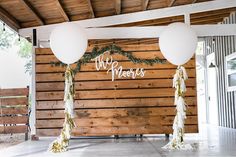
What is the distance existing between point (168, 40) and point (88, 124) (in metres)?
3.15

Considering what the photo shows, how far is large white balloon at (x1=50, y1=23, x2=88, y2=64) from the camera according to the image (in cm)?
497

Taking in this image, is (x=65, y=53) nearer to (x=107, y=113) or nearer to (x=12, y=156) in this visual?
(x=12, y=156)

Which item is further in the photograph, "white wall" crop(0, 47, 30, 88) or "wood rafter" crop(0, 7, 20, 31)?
"white wall" crop(0, 47, 30, 88)

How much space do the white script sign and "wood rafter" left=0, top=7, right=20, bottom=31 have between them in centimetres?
207

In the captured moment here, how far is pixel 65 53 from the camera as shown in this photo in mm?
5043

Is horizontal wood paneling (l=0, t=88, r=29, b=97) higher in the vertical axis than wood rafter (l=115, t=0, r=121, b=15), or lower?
lower

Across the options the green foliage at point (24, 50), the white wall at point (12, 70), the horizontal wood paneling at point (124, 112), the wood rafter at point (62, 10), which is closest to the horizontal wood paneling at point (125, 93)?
the horizontal wood paneling at point (124, 112)

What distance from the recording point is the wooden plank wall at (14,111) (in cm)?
766

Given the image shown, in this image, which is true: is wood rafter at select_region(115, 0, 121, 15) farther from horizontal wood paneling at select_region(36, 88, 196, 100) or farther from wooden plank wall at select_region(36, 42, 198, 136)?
horizontal wood paneling at select_region(36, 88, 196, 100)

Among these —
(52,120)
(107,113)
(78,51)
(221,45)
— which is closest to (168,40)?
(78,51)

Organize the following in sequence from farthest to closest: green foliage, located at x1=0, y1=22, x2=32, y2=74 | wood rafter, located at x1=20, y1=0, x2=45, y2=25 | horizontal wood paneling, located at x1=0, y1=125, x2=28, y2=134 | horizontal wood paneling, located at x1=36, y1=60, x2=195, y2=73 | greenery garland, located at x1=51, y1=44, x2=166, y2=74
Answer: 1. green foliage, located at x1=0, y1=22, x2=32, y2=74
2. horizontal wood paneling, located at x1=0, y1=125, x2=28, y2=134
3. horizontal wood paneling, located at x1=36, y1=60, x2=195, y2=73
4. greenery garland, located at x1=51, y1=44, x2=166, y2=74
5. wood rafter, located at x1=20, y1=0, x2=45, y2=25

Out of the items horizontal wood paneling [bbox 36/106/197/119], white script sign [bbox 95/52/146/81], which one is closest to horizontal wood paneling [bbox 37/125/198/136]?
horizontal wood paneling [bbox 36/106/197/119]

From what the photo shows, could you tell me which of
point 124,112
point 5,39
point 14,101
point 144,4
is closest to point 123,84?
point 124,112

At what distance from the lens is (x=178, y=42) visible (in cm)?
504
